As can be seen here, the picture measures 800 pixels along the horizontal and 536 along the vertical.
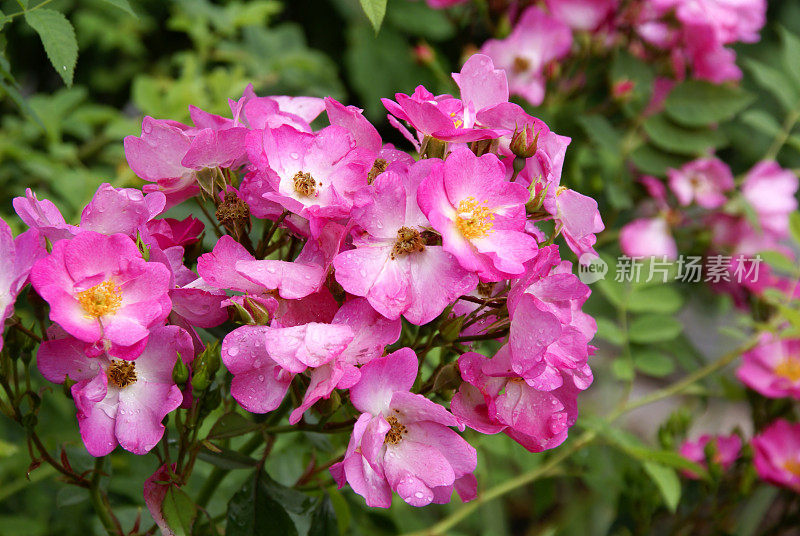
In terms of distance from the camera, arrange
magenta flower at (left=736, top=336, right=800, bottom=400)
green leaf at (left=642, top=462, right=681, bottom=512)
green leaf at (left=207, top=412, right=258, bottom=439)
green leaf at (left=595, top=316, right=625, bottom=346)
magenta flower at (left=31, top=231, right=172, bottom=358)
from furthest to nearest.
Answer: magenta flower at (left=736, top=336, right=800, bottom=400) → green leaf at (left=595, top=316, right=625, bottom=346) → green leaf at (left=642, top=462, right=681, bottom=512) → green leaf at (left=207, top=412, right=258, bottom=439) → magenta flower at (left=31, top=231, right=172, bottom=358)

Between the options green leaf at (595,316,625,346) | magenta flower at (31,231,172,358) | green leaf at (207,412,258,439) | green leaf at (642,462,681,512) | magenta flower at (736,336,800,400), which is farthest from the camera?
magenta flower at (736,336,800,400)

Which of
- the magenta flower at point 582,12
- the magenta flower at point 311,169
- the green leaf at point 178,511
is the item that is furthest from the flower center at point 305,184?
the magenta flower at point 582,12

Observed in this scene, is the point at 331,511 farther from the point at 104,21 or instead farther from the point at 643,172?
the point at 104,21

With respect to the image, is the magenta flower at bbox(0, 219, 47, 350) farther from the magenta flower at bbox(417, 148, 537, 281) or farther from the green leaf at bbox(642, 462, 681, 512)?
the green leaf at bbox(642, 462, 681, 512)

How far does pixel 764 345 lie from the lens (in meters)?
1.13

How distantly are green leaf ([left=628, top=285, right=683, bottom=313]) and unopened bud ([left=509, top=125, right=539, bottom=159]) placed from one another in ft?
1.81

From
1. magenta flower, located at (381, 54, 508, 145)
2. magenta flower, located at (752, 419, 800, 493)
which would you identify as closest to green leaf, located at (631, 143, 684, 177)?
magenta flower, located at (752, 419, 800, 493)

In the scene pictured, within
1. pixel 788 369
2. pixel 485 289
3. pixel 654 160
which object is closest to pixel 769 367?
pixel 788 369

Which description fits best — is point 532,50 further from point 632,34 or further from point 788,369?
point 788,369

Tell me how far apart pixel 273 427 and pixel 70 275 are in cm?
21

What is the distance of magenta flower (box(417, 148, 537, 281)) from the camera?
50cm

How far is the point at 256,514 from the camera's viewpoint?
0.62m

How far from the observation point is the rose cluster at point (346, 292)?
487 mm

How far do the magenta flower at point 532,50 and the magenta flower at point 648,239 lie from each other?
252 mm
